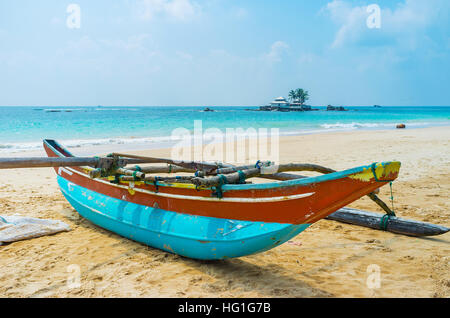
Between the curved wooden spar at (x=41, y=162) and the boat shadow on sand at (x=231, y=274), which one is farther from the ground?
the curved wooden spar at (x=41, y=162)

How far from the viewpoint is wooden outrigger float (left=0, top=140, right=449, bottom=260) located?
107 inches

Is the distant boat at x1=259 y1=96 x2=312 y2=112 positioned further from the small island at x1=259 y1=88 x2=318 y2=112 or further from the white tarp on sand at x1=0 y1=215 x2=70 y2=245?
the white tarp on sand at x1=0 y1=215 x2=70 y2=245

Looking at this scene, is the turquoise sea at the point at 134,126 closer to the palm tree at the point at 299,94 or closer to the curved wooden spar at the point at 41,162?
the curved wooden spar at the point at 41,162

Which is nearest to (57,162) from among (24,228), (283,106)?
(24,228)

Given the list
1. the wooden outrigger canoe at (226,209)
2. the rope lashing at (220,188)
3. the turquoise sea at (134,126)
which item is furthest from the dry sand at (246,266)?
the turquoise sea at (134,126)

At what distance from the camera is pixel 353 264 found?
360 centimetres

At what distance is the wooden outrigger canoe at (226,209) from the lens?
266cm

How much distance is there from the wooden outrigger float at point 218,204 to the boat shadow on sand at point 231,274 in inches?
4.6

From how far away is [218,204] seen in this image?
131 inches

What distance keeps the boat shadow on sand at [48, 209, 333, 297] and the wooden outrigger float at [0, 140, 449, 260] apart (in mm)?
118

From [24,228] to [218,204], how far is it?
2.77 metres

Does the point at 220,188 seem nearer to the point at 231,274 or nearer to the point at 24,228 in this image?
the point at 231,274
